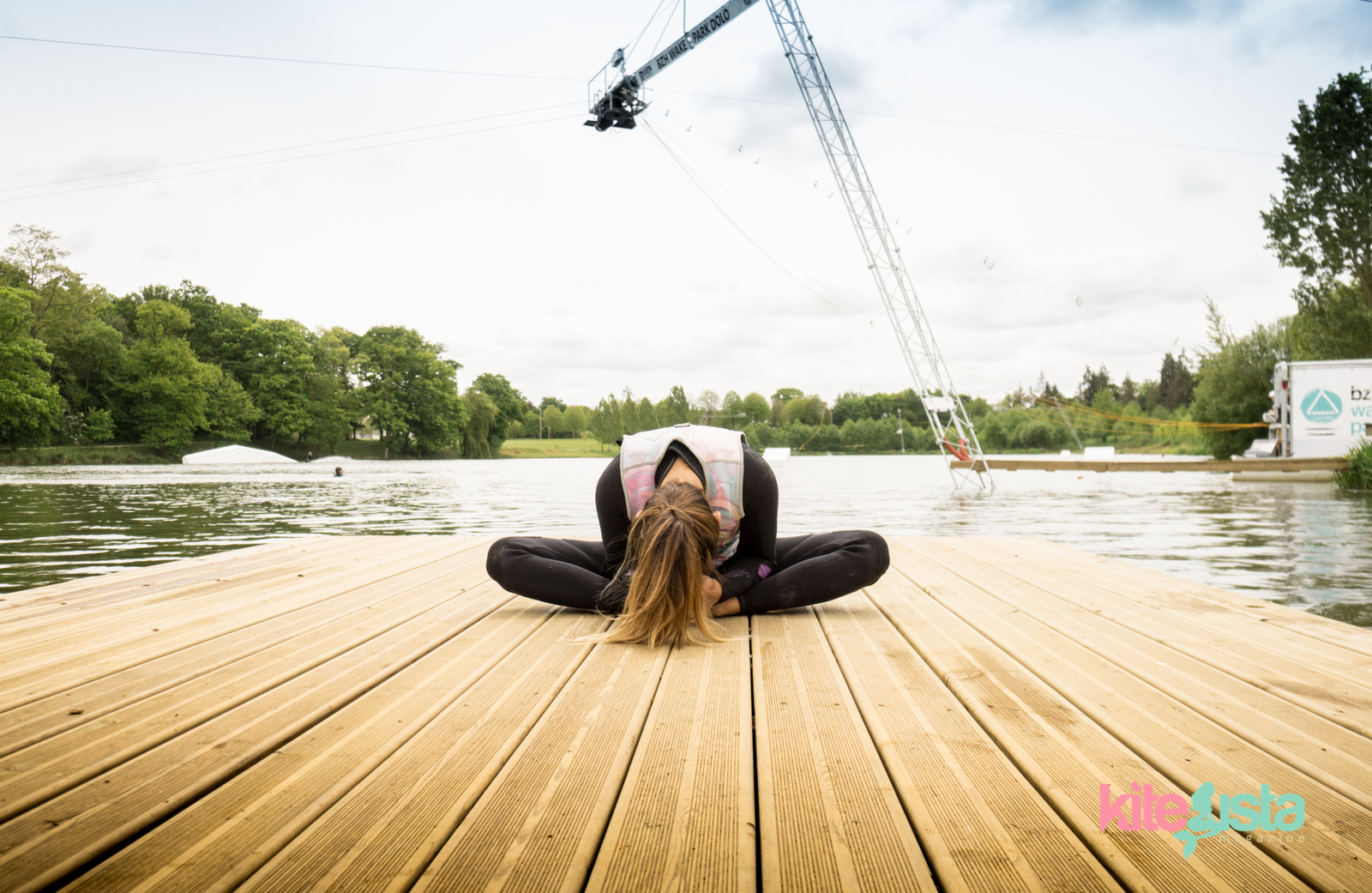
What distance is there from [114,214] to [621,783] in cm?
6044

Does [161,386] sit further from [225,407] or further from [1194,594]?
[1194,594]

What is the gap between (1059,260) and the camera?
7494 cm

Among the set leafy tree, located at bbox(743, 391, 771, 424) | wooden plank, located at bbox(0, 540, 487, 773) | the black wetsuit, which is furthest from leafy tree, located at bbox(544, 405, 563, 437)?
wooden plank, located at bbox(0, 540, 487, 773)

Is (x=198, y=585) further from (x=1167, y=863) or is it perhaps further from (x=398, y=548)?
(x=1167, y=863)

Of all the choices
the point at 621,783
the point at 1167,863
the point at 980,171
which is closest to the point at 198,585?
the point at 621,783

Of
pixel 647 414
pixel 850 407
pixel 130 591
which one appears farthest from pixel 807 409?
pixel 130 591

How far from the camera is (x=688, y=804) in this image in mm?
→ 1157

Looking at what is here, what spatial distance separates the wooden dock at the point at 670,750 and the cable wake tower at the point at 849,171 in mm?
17524

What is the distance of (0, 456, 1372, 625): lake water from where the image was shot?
5.46 meters

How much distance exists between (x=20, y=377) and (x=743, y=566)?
39418mm

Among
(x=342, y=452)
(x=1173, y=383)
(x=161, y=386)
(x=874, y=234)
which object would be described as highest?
(x=874, y=234)

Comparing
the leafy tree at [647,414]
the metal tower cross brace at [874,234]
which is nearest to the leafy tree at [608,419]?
the leafy tree at [647,414]

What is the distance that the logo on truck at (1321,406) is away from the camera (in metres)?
15.7
